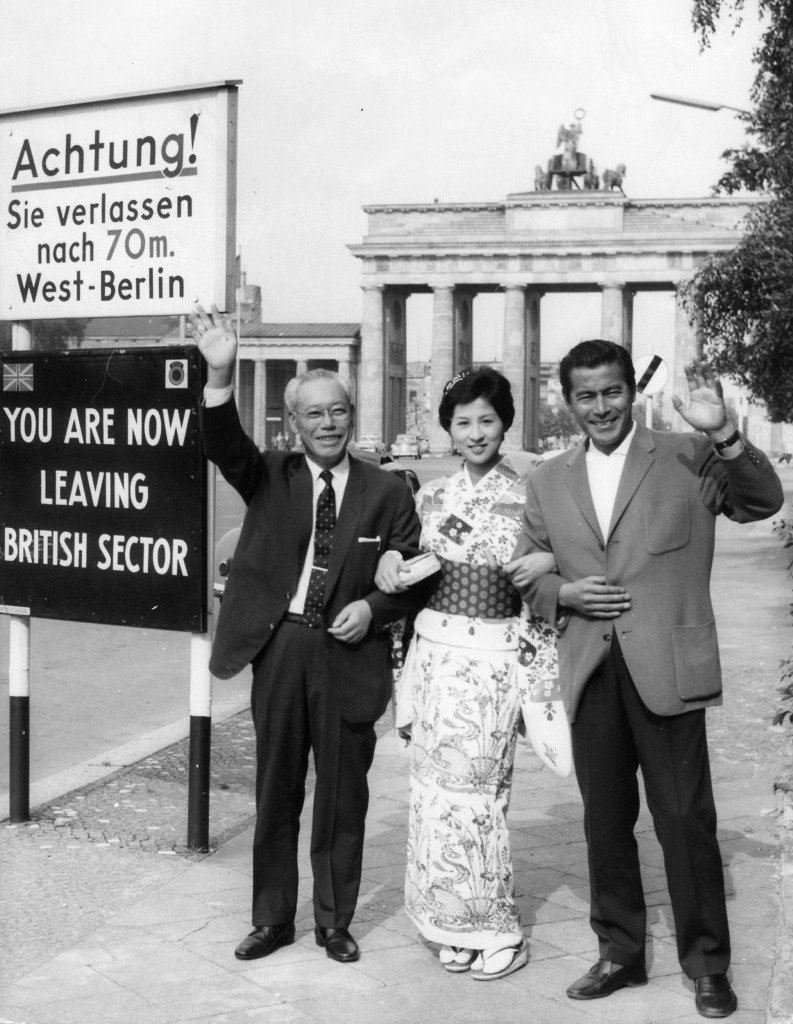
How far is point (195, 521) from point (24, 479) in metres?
0.93

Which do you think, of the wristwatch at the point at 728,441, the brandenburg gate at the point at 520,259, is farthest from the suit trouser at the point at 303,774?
the brandenburg gate at the point at 520,259

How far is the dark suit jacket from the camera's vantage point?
453 cm

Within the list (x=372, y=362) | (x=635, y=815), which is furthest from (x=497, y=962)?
(x=372, y=362)

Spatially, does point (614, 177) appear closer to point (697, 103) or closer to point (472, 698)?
point (697, 103)

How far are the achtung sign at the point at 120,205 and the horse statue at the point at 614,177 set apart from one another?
9010 cm

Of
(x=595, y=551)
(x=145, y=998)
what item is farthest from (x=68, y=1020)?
(x=595, y=551)

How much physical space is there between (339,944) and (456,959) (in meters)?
0.38

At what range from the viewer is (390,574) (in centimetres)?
436

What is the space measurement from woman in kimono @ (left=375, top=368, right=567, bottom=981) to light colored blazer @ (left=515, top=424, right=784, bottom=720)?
123mm

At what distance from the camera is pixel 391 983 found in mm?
4262

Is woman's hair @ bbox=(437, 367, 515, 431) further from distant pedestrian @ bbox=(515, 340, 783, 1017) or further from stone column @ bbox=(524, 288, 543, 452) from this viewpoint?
stone column @ bbox=(524, 288, 543, 452)

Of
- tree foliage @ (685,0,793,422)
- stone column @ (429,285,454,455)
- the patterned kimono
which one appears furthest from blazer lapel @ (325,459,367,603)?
stone column @ (429,285,454,455)

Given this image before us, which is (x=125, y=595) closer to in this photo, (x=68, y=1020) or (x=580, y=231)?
(x=68, y=1020)

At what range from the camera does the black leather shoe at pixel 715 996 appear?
4.02m
